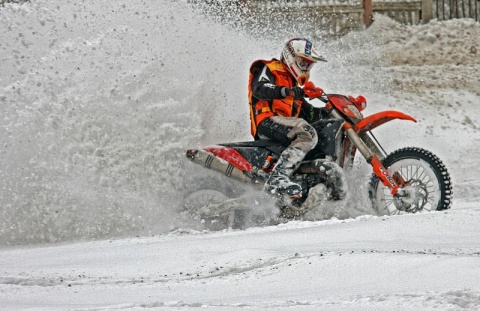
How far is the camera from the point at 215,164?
781 cm

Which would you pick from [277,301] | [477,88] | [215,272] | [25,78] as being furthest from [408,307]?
[477,88]

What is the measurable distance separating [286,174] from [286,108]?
69 centimetres

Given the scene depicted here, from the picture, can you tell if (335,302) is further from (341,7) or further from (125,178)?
(341,7)

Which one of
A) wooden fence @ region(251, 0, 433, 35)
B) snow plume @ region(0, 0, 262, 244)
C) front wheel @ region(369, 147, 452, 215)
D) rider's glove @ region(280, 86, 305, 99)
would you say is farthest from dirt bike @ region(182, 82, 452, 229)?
wooden fence @ region(251, 0, 433, 35)

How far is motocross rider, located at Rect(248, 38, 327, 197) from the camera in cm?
746

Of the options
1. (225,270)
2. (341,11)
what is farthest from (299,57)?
(341,11)

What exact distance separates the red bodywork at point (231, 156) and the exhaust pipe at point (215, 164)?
31 mm

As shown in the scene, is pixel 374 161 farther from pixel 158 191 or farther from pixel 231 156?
pixel 158 191

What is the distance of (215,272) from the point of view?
5.25 metres

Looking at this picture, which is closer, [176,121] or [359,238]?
[359,238]

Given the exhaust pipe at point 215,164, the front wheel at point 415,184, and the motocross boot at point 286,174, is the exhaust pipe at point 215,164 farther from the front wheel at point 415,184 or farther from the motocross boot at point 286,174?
the front wheel at point 415,184

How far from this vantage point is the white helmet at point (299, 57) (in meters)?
7.62

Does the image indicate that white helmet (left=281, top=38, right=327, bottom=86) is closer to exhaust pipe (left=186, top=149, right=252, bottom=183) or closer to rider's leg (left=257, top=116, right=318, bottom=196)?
rider's leg (left=257, top=116, right=318, bottom=196)

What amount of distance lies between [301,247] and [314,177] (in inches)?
78.2
